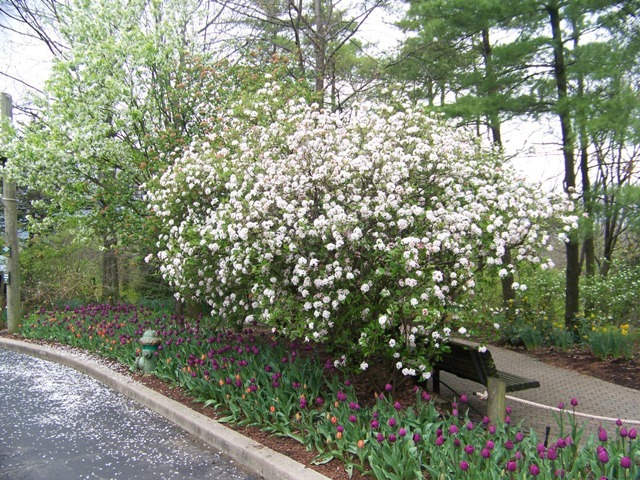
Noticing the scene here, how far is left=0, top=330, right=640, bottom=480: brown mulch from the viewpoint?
166 inches

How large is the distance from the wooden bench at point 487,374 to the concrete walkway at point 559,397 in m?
0.39

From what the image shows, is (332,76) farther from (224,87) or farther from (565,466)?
(565,466)

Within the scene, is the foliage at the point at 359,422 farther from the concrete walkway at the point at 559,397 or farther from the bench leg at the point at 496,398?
the concrete walkway at the point at 559,397

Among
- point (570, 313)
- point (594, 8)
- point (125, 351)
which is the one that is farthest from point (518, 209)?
point (125, 351)

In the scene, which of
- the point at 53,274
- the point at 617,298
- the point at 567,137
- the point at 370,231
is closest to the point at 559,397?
the point at 370,231

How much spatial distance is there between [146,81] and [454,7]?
18.9 ft

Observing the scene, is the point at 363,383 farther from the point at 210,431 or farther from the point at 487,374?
the point at 210,431

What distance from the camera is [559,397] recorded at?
6.38 m

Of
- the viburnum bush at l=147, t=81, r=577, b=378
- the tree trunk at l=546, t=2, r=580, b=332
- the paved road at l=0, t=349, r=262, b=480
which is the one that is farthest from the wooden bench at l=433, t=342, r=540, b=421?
the tree trunk at l=546, t=2, r=580, b=332

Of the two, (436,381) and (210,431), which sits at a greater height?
(436,381)

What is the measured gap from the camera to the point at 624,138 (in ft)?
22.6

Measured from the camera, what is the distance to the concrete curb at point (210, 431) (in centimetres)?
416

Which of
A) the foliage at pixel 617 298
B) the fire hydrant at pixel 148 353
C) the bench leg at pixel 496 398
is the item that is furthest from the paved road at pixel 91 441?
the foliage at pixel 617 298

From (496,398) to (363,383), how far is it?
180 cm
